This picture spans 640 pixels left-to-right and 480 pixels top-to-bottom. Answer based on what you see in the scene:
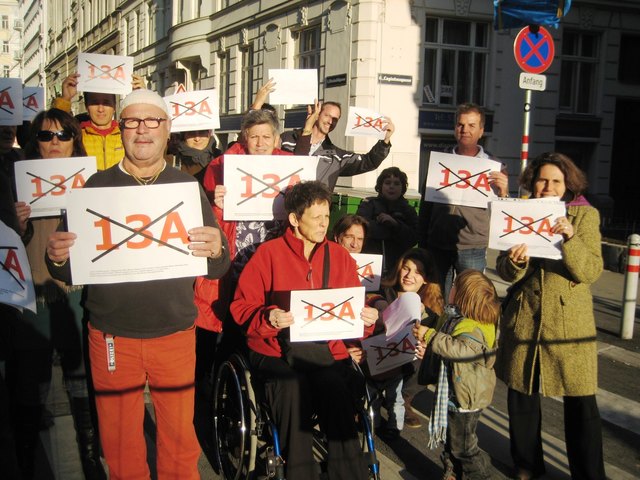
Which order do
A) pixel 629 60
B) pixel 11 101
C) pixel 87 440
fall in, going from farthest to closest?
pixel 629 60 → pixel 11 101 → pixel 87 440

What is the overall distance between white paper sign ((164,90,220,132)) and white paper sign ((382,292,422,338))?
8.98 ft

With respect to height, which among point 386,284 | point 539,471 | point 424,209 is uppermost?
point 424,209

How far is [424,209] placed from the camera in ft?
17.2

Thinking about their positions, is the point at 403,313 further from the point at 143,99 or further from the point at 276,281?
the point at 143,99

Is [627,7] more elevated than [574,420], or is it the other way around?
[627,7]

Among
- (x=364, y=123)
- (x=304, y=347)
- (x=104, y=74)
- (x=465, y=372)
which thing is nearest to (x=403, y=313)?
(x=465, y=372)

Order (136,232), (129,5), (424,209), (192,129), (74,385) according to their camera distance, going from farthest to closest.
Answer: (129,5) → (192,129) → (424,209) → (74,385) → (136,232)

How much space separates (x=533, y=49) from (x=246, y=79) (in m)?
14.6

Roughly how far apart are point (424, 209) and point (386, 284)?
3.05ft

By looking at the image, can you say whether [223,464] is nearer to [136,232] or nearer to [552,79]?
[136,232]

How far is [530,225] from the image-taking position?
3.49 metres

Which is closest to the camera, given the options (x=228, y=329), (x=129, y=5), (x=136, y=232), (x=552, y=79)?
(x=136, y=232)

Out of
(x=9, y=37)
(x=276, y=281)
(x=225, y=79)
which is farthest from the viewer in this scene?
(x=9, y=37)

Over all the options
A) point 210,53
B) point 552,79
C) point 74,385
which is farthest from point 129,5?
point 74,385
